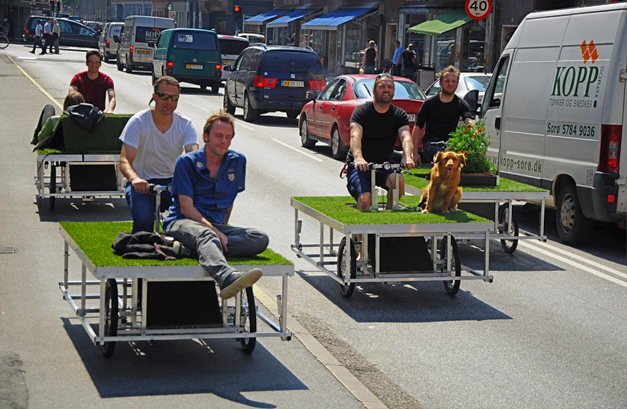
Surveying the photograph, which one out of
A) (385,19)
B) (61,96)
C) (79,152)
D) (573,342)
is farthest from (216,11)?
(573,342)

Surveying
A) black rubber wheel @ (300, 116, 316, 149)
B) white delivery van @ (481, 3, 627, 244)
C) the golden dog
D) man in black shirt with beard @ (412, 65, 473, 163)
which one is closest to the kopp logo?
white delivery van @ (481, 3, 627, 244)

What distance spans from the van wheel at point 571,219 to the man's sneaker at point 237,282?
608 cm

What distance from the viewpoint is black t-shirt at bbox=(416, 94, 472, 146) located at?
36.8 ft

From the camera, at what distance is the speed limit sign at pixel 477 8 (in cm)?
2302

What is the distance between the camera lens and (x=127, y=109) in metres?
26.0

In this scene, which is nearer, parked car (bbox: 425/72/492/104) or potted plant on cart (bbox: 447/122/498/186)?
potted plant on cart (bbox: 447/122/498/186)

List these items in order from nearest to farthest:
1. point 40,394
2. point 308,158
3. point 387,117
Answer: point 40,394, point 387,117, point 308,158

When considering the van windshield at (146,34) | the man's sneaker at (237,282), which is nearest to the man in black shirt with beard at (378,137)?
the man's sneaker at (237,282)

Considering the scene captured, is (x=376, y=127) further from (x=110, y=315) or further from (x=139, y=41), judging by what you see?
(x=139, y=41)

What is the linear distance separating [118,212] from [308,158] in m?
7.13

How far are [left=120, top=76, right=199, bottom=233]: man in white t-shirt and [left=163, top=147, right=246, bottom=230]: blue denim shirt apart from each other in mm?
798

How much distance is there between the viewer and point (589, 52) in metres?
11.0

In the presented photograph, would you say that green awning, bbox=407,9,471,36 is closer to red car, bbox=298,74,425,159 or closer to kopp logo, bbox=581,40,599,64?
red car, bbox=298,74,425,159

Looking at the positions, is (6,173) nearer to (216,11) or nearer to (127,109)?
(127,109)
